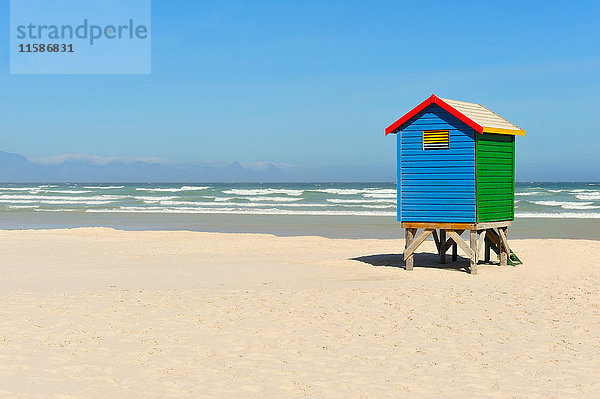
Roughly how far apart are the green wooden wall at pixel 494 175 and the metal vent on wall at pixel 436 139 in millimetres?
568

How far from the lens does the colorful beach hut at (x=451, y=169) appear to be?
12.6 meters

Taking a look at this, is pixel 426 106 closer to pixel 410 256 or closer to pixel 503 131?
pixel 503 131

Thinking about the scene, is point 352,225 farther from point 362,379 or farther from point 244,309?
point 362,379

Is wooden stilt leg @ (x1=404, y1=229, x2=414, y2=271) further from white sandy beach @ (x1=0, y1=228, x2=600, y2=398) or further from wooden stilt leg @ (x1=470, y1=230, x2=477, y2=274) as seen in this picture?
wooden stilt leg @ (x1=470, y1=230, x2=477, y2=274)

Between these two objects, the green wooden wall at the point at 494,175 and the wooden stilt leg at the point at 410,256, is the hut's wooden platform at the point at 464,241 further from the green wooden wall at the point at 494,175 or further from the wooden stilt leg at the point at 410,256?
the green wooden wall at the point at 494,175

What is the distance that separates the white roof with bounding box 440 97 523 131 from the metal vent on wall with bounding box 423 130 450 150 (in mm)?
552

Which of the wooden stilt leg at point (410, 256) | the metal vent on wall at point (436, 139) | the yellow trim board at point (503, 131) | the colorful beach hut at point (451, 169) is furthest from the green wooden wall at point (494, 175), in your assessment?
the wooden stilt leg at point (410, 256)

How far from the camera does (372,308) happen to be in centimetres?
938

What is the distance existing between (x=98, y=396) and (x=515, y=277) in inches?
360

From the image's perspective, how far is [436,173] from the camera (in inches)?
507

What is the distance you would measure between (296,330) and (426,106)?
250 inches

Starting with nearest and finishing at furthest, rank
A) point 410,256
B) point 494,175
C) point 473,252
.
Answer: point 473,252, point 494,175, point 410,256

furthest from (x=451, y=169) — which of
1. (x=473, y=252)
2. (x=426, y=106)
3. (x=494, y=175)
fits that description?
(x=473, y=252)

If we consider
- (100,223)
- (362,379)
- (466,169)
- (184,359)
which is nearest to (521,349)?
(362,379)
